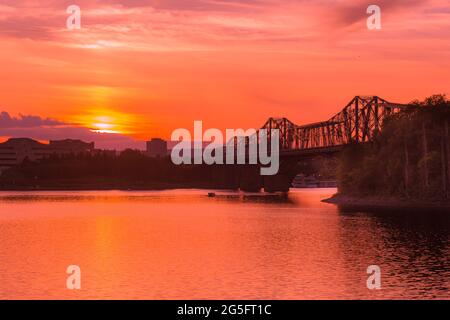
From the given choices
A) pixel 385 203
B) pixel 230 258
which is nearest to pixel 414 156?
pixel 385 203

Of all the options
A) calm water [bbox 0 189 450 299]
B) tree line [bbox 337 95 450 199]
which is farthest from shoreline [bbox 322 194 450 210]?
calm water [bbox 0 189 450 299]

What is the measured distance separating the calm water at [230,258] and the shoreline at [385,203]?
25.6 metres

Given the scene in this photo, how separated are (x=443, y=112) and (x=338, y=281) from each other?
296ft

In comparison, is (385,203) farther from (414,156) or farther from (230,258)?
(230,258)

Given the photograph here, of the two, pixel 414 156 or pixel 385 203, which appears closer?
pixel 414 156

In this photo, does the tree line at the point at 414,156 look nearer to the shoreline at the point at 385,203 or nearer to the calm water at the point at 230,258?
the shoreline at the point at 385,203

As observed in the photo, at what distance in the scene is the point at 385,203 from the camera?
13962 centimetres

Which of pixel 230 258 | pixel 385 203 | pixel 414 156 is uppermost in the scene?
pixel 414 156

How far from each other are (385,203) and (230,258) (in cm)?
8447

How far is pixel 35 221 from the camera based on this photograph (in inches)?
4230

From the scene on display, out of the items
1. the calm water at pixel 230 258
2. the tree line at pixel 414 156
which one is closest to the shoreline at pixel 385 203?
the tree line at pixel 414 156

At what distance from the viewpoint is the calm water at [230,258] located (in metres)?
44.8

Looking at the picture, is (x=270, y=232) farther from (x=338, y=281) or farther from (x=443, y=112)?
(x=443, y=112)

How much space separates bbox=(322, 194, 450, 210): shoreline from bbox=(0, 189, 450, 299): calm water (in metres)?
25.6
